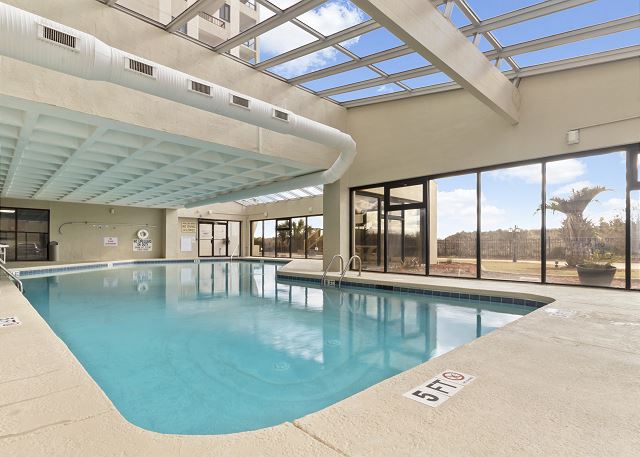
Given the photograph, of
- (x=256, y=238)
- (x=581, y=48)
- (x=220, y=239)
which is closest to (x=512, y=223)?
(x=581, y=48)

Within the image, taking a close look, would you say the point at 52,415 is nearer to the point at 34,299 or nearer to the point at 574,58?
the point at 34,299

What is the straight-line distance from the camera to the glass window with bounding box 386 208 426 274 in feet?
26.8

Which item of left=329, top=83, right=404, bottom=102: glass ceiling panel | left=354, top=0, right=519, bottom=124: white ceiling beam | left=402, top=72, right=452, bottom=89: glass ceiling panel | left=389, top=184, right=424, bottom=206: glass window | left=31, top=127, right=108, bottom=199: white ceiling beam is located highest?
left=329, top=83, right=404, bottom=102: glass ceiling panel

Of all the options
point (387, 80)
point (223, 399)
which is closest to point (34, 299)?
point (223, 399)

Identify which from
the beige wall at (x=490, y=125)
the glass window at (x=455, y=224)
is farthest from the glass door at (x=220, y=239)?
the glass window at (x=455, y=224)

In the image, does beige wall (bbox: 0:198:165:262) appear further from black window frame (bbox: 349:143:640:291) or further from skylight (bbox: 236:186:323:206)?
black window frame (bbox: 349:143:640:291)

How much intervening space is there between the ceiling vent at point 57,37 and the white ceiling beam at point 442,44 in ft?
8.96

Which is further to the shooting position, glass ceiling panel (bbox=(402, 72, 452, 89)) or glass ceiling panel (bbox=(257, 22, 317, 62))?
glass ceiling panel (bbox=(402, 72, 452, 89))

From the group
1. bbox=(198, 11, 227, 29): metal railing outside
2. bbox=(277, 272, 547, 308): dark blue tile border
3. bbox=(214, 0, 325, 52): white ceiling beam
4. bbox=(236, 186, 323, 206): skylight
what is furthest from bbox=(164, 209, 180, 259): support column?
bbox=(214, 0, 325, 52): white ceiling beam

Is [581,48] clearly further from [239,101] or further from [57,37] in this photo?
[57,37]

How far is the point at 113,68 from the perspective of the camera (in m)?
3.72

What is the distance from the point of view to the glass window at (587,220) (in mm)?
5707

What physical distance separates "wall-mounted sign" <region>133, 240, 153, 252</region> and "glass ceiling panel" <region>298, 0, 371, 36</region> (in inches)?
548

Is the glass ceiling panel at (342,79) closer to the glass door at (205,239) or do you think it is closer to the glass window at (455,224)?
the glass window at (455,224)
